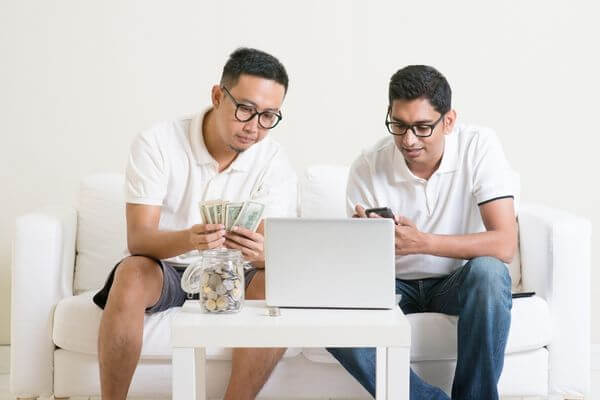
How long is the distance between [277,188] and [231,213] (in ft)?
1.99

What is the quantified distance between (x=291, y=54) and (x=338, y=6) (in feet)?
0.94

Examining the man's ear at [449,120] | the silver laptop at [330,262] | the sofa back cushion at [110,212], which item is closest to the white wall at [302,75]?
the sofa back cushion at [110,212]

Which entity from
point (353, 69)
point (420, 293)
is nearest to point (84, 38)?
point (353, 69)

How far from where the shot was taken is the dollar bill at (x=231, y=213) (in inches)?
97.4

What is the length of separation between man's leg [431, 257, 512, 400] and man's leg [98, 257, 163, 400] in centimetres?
94

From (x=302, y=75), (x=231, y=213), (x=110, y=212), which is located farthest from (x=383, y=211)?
(x=302, y=75)

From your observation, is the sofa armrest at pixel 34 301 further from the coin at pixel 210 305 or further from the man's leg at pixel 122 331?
the coin at pixel 210 305

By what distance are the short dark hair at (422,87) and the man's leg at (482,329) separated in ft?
1.69

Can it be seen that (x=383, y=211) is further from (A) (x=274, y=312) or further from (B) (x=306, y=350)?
(B) (x=306, y=350)

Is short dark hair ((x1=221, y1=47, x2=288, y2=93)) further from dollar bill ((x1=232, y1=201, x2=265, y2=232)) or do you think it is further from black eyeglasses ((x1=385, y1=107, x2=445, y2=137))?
dollar bill ((x1=232, y1=201, x2=265, y2=232))

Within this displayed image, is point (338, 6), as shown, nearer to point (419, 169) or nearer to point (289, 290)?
point (419, 169)

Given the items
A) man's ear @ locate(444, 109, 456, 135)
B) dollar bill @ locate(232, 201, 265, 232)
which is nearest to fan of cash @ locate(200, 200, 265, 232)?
dollar bill @ locate(232, 201, 265, 232)

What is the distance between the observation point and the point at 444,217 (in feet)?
10.0

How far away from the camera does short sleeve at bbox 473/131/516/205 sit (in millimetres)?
2965
